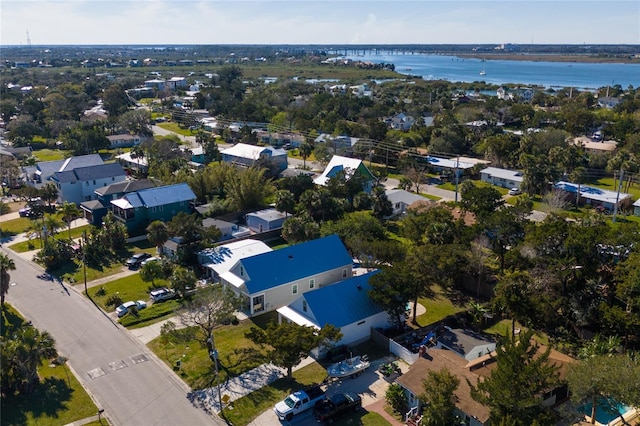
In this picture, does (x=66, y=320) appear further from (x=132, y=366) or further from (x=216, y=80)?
(x=216, y=80)

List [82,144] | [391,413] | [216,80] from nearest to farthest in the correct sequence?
[391,413] < [82,144] < [216,80]

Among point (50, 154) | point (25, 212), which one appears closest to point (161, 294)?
point (25, 212)

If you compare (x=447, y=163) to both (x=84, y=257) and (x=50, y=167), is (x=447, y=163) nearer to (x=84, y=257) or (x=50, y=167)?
(x=84, y=257)

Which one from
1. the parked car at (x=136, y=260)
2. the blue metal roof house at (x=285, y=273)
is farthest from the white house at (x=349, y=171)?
the parked car at (x=136, y=260)

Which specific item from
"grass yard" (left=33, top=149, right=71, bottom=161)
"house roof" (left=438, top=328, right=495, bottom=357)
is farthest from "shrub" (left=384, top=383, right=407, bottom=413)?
"grass yard" (left=33, top=149, right=71, bottom=161)

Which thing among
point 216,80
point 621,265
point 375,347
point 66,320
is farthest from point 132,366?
point 216,80
